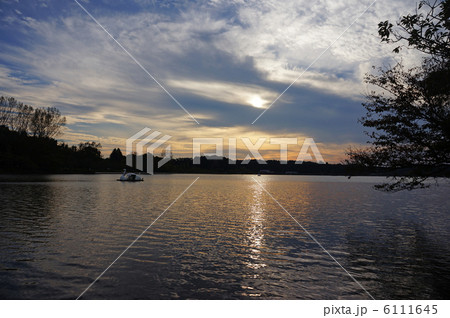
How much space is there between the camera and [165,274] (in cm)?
1415

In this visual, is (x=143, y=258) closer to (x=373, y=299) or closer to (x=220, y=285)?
(x=220, y=285)

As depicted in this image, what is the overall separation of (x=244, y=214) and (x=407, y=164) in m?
17.6

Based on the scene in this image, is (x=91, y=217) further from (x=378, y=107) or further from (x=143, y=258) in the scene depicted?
(x=378, y=107)

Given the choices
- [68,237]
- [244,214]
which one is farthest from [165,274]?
[244,214]

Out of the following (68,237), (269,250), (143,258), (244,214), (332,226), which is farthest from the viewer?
(244,214)

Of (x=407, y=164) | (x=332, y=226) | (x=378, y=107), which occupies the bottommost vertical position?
(x=332, y=226)

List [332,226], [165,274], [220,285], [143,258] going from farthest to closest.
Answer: [332,226] < [143,258] < [165,274] < [220,285]

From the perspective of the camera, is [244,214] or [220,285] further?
[244,214]

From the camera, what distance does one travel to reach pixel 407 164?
75.4 ft

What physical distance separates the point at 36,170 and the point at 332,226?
14486 centimetres

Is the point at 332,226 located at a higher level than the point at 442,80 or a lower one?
lower

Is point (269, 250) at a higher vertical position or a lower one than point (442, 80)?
lower
